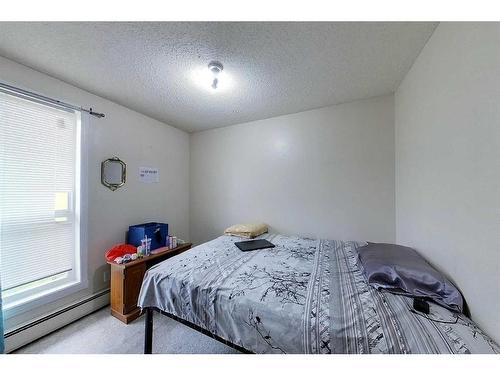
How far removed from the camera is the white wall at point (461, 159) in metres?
0.78

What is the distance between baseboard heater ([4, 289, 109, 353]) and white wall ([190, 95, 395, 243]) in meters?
1.47

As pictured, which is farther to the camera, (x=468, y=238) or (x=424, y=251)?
(x=424, y=251)

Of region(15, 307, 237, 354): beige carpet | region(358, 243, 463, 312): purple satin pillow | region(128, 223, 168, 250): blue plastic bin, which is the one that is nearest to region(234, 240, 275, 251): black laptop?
region(15, 307, 237, 354): beige carpet

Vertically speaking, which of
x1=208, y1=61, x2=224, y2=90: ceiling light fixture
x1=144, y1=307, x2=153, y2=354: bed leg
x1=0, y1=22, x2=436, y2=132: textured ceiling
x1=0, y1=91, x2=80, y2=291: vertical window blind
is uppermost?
x1=0, y1=22, x2=436, y2=132: textured ceiling

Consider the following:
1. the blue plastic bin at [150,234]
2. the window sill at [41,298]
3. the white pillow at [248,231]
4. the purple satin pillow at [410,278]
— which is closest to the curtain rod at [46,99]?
the blue plastic bin at [150,234]

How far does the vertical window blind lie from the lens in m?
1.50

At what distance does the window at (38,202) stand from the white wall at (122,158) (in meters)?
0.12

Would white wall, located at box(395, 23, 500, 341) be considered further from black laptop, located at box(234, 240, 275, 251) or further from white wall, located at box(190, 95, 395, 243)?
Result: black laptop, located at box(234, 240, 275, 251)

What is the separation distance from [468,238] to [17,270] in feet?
10.5

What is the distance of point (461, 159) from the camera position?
3.19 feet

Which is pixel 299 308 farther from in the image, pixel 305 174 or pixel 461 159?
pixel 305 174
